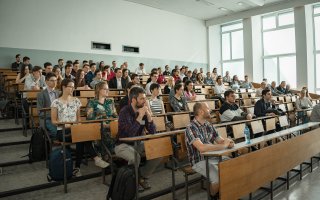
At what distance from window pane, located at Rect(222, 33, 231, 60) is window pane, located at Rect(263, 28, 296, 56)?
173cm

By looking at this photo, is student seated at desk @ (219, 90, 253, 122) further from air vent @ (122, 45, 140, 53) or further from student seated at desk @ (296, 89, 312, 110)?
air vent @ (122, 45, 140, 53)

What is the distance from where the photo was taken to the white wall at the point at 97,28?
7246mm

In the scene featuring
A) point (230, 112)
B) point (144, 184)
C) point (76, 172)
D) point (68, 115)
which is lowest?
point (144, 184)

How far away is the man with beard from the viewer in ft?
9.66

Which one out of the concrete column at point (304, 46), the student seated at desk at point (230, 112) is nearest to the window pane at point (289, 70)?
the concrete column at point (304, 46)

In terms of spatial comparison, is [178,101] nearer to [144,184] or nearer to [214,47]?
[144,184]

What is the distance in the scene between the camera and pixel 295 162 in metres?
3.40

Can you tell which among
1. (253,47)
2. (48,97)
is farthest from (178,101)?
Answer: (253,47)

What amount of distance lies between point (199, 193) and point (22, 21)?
6626mm

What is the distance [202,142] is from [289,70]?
10.0 metres

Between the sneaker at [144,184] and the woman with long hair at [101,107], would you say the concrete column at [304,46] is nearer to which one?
the woman with long hair at [101,107]

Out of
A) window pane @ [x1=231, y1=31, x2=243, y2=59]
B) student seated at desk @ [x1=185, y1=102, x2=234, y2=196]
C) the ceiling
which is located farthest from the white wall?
student seated at desk @ [x1=185, y1=102, x2=234, y2=196]

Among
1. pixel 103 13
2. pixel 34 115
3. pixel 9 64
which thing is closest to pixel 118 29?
pixel 103 13

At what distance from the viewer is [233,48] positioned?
13016 mm
